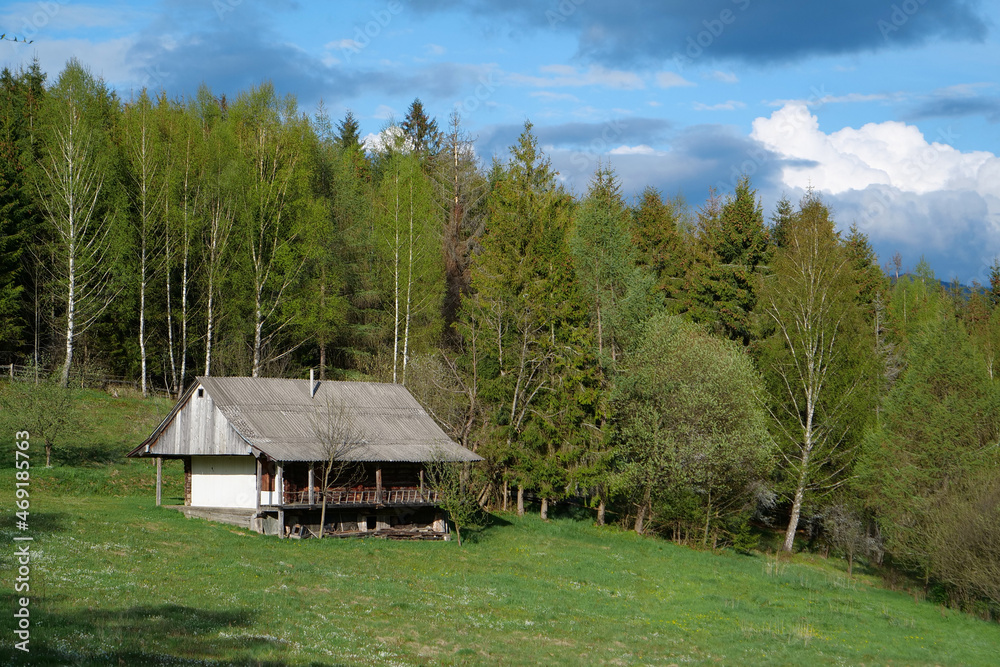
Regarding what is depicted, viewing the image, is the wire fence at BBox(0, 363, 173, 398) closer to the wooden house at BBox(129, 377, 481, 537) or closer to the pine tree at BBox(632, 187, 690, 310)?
the wooden house at BBox(129, 377, 481, 537)

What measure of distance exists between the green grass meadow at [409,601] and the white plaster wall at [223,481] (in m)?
2.29

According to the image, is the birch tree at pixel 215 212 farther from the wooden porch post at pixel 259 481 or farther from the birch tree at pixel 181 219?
the wooden porch post at pixel 259 481

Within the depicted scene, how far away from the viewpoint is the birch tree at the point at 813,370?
47.2 meters

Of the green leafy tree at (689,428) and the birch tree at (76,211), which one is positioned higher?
the birch tree at (76,211)

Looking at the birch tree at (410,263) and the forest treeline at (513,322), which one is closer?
the forest treeline at (513,322)

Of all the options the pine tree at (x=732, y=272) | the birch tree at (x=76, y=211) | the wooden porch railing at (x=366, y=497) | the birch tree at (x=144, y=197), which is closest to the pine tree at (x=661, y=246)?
the pine tree at (x=732, y=272)

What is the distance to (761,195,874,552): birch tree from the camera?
47.2 meters

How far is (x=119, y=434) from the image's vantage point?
4406 centimetres

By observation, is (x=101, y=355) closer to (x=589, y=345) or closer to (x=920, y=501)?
(x=589, y=345)

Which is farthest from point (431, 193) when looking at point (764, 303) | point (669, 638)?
point (669, 638)

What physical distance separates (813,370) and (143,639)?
40.7 meters

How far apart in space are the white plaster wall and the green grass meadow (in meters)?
2.29

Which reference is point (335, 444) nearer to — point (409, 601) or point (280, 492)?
point (280, 492)

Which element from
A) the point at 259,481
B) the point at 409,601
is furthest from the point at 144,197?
the point at 409,601
